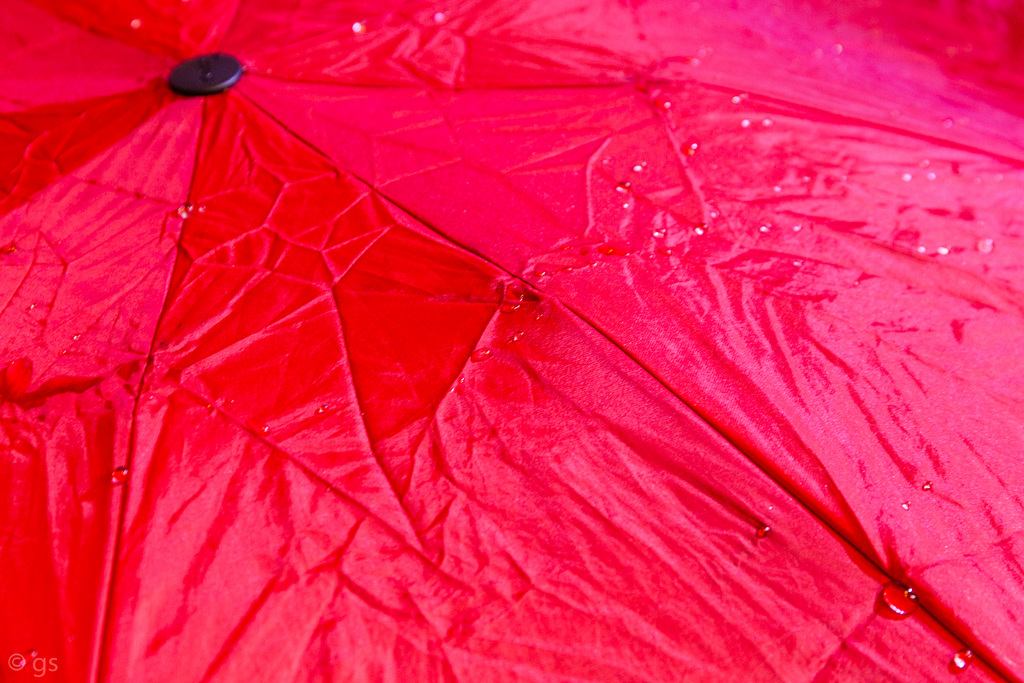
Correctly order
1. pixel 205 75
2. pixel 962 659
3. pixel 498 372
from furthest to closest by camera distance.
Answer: pixel 205 75
pixel 498 372
pixel 962 659

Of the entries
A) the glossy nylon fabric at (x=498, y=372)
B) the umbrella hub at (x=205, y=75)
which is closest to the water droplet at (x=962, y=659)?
the glossy nylon fabric at (x=498, y=372)

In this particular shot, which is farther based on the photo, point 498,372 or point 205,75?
point 205,75

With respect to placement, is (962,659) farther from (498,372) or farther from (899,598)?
(498,372)

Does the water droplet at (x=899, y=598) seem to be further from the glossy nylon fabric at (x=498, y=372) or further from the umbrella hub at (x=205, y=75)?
the umbrella hub at (x=205, y=75)

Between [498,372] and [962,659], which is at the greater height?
[498,372]

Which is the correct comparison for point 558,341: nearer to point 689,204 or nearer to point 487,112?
point 689,204

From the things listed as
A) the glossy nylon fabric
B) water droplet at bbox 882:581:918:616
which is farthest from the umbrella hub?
water droplet at bbox 882:581:918:616

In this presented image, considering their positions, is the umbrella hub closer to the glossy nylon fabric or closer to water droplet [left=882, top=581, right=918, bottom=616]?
the glossy nylon fabric

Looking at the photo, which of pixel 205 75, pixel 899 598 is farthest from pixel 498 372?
pixel 205 75
